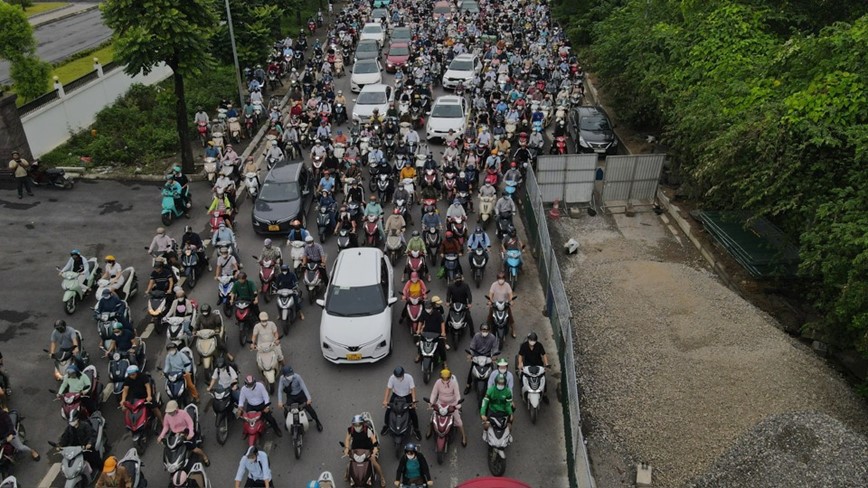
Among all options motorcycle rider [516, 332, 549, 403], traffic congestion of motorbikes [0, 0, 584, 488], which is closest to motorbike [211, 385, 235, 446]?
traffic congestion of motorbikes [0, 0, 584, 488]

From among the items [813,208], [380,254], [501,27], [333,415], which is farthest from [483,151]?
[501,27]

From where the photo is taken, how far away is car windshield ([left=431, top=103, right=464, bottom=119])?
24828mm

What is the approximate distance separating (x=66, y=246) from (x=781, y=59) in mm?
19041

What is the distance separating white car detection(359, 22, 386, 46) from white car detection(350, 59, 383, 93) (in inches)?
335

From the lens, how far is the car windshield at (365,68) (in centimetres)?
3134

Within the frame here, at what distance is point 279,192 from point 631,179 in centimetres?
1076

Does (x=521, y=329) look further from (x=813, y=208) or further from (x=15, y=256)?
(x=15, y=256)

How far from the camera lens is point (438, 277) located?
16.0 meters

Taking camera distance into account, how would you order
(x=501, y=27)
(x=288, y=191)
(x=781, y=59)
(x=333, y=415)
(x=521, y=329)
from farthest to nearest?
(x=501, y=27), (x=288, y=191), (x=781, y=59), (x=521, y=329), (x=333, y=415)

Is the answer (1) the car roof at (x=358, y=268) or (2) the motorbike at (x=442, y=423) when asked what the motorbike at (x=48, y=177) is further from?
(2) the motorbike at (x=442, y=423)

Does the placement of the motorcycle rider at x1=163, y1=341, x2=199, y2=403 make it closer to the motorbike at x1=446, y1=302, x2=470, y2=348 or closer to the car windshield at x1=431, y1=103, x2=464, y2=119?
the motorbike at x1=446, y1=302, x2=470, y2=348

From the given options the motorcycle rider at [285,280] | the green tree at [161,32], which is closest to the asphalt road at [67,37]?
the green tree at [161,32]

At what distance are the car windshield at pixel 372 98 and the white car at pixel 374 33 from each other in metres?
14.0

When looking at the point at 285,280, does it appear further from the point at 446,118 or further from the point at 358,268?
the point at 446,118
